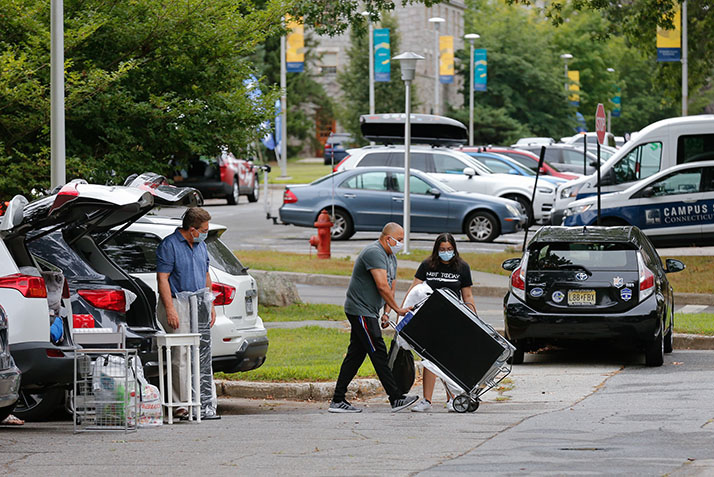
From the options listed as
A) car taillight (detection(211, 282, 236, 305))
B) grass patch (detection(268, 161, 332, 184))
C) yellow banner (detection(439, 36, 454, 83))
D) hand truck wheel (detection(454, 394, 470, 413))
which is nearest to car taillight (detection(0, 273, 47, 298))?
car taillight (detection(211, 282, 236, 305))

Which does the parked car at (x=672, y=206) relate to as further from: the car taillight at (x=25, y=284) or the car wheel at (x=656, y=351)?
the car taillight at (x=25, y=284)

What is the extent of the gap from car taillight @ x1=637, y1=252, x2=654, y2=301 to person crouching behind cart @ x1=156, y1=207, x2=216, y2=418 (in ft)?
16.5

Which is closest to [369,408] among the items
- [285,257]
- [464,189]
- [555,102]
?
[285,257]

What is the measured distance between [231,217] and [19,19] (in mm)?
21335

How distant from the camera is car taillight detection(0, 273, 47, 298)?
365 inches

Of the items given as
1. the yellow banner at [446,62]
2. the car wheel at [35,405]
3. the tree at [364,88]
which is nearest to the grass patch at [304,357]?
the car wheel at [35,405]

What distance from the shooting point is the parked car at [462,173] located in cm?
3064

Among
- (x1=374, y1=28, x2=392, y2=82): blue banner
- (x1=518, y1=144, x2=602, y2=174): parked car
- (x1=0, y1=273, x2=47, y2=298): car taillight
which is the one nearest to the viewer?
(x1=0, y1=273, x2=47, y2=298): car taillight

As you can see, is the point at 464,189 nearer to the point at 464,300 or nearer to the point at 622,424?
the point at 464,300

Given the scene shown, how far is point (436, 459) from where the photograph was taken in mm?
8188

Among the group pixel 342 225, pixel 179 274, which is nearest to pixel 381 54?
pixel 342 225

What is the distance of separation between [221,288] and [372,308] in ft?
4.48

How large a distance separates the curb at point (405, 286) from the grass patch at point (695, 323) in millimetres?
1997

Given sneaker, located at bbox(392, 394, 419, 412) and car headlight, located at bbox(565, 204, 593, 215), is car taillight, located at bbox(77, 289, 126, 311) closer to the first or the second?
sneaker, located at bbox(392, 394, 419, 412)
